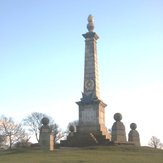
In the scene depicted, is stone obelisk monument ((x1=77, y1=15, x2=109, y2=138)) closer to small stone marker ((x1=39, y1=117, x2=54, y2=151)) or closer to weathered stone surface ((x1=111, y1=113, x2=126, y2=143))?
weathered stone surface ((x1=111, y1=113, x2=126, y2=143))

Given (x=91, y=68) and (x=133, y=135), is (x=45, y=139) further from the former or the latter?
(x=133, y=135)

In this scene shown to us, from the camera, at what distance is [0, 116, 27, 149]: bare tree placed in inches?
2736

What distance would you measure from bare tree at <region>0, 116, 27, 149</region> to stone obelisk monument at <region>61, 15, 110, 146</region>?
29.3 meters

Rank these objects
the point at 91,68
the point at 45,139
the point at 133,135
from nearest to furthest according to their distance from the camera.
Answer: the point at 45,139 → the point at 91,68 → the point at 133,135

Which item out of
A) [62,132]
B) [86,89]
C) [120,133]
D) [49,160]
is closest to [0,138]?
[62,132]

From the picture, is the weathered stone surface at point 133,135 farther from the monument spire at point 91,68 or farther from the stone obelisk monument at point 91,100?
the monument spire at point 91,68

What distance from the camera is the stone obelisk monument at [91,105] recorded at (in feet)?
136

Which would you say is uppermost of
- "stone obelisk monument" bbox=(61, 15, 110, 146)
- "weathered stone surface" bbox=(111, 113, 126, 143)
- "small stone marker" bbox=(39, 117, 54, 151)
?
"stone obelisk monument" bbox=(61, 15, 110, 146)

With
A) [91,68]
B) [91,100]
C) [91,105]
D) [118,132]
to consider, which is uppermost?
[91,68]

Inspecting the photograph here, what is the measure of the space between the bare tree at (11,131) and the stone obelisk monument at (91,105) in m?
29.3

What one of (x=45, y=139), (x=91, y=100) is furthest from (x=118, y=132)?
(x=45, y=139)

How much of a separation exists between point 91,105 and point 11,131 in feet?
104

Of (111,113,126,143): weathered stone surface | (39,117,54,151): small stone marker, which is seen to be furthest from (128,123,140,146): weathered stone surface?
(39,117,54,151): small stone marker

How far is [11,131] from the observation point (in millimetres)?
70438
